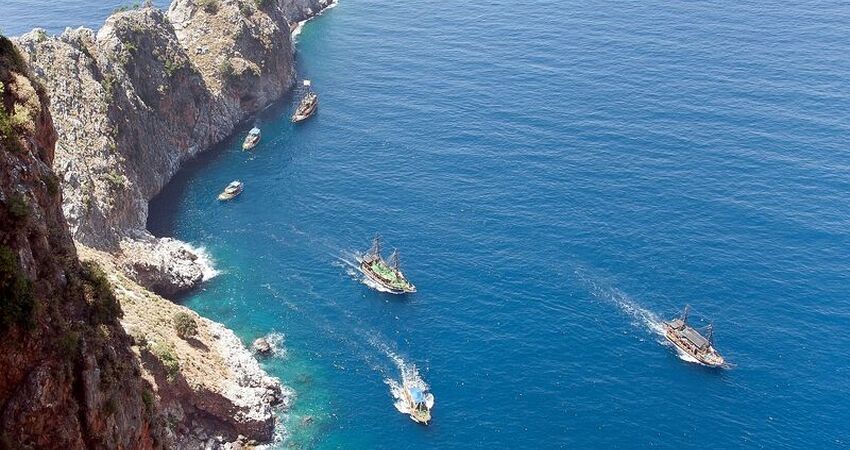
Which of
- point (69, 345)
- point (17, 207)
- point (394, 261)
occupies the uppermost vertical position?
point (17, 207)

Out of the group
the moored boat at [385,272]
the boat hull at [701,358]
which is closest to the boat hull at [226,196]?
the moored boat at [385,272]

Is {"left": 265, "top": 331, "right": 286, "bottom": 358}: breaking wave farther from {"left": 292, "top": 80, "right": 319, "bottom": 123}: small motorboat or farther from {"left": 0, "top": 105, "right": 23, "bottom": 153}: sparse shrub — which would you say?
{"left": 292, "top": 80, "right": 319, "bottom": 123}: small motorboat

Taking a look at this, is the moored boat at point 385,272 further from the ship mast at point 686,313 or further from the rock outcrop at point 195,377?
the ship mast at point 686,313

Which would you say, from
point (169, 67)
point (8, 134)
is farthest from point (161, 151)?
point (8, 134)

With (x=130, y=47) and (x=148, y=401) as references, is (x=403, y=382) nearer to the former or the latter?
(x=148, y=401)

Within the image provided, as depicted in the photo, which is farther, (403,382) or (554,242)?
(554,242)

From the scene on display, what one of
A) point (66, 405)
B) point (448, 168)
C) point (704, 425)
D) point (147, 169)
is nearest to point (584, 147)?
Result: point (448, 168)

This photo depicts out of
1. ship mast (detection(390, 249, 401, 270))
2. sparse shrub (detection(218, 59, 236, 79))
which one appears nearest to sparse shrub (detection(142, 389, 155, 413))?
ship mast (detection(390, 249, 401, 270))

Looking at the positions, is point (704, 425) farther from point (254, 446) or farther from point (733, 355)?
point (254, 446)
